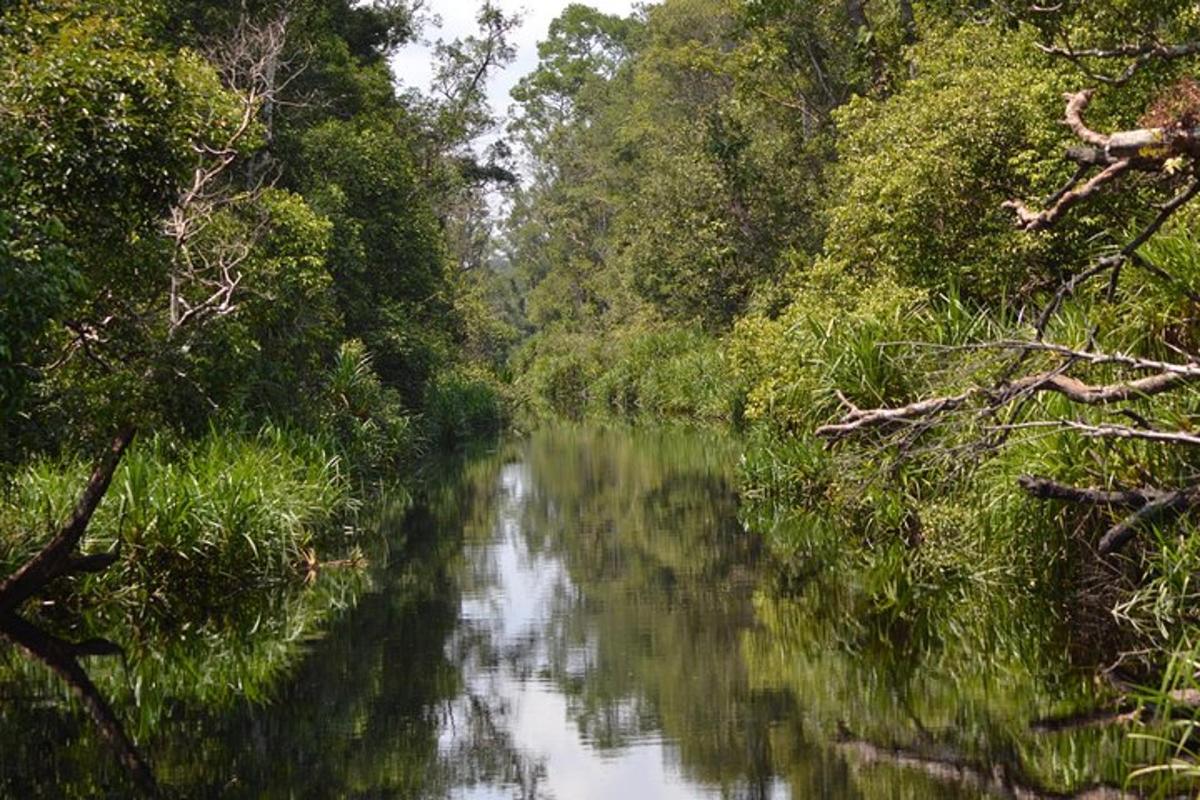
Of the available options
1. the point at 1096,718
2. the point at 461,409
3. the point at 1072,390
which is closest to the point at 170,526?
the point at 1072,390

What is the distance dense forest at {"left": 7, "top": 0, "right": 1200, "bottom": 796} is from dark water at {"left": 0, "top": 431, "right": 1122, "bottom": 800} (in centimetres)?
36

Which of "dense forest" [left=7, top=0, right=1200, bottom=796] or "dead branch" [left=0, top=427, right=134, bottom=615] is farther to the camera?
"dead branch" [left=0, top=427, right=134, bottom=615]

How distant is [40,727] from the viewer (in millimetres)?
9914

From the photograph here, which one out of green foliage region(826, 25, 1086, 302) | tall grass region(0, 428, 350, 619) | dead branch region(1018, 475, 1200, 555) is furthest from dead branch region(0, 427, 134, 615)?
green foliage region(826, 25, 1086, 302)

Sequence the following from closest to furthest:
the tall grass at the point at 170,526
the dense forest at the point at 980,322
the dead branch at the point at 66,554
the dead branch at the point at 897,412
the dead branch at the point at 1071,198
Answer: the dead branch at the point at 1071,198 < the dense forest at the point at 980,322 < the dead branch at the point at 897,412 < the dead branch at the point at 66,554 < the tall grass at the point at 170,526

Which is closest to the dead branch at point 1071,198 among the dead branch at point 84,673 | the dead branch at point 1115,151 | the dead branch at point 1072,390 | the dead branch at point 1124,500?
the dead branch at point 1115,151

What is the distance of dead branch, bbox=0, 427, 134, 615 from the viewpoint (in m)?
11.6

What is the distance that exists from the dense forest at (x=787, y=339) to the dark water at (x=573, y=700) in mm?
358

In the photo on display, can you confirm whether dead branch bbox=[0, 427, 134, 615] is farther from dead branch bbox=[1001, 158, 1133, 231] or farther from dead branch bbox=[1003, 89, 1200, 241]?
dead branch bbox=[1003, 89, 1200, 241]

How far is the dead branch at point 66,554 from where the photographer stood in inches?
459

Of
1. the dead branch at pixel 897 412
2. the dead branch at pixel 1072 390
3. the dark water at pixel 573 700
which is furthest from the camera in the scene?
the dead branch at pixel 897 412

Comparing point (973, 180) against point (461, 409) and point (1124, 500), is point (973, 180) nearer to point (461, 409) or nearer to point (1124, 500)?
point (1124, 500)

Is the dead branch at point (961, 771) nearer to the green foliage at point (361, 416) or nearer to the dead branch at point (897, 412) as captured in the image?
the dead branch at point (897, 412)

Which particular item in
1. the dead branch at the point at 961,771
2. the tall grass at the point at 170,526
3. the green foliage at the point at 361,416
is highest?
the green foliage at the point at 361,416
